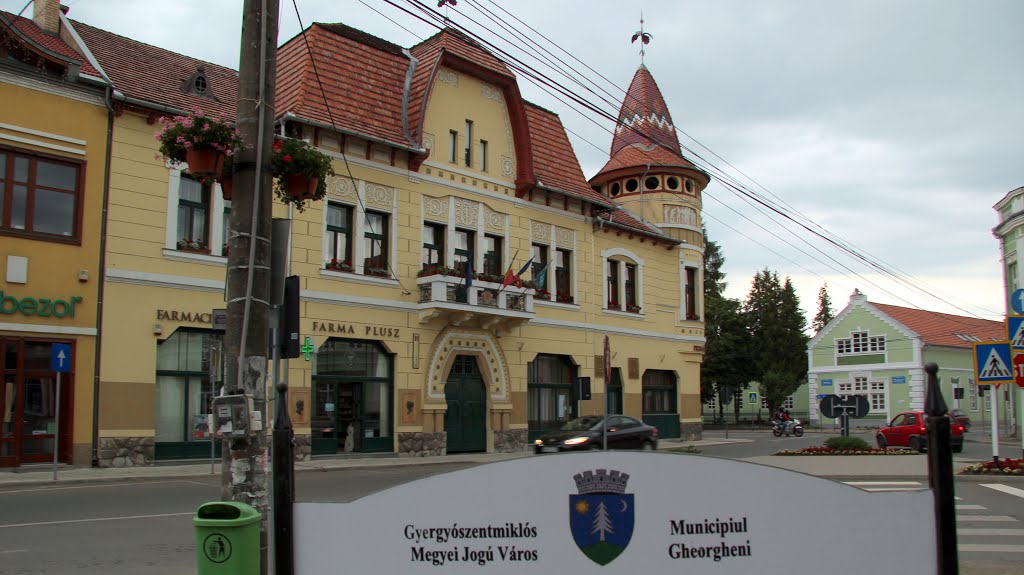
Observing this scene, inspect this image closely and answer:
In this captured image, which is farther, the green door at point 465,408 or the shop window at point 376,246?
the green door at point 465,408

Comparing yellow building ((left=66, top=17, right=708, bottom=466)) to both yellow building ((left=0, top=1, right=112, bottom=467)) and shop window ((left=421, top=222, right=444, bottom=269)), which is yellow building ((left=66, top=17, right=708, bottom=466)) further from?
yellow building ((left=0, top=1, right=112, bottom=467))

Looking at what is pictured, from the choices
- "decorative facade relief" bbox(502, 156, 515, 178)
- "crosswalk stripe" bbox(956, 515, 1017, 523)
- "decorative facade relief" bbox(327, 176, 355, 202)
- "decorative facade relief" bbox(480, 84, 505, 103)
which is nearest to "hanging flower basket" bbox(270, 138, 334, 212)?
"crosswalk stripe" bbox(956, 515, 1017, 523)

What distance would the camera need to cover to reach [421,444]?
25.6 m

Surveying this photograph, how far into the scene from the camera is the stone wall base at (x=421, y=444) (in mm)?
25156

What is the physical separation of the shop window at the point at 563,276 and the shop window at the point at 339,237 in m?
9.10

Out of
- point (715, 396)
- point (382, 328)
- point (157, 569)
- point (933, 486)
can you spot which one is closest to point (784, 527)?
point (933, 486)

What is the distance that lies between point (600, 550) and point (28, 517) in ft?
35.5

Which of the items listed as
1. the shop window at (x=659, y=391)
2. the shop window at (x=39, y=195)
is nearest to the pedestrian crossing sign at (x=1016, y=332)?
the shop window at (x=39, y=195)

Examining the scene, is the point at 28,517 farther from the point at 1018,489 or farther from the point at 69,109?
the point at 1018,489

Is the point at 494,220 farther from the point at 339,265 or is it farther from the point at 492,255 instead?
the point at 339,265

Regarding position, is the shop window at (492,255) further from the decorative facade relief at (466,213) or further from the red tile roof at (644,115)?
the red tile roof at (644,115)

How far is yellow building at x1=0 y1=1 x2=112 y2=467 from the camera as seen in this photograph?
18.4m

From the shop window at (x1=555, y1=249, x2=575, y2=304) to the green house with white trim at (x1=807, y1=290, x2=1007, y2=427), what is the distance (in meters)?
32.3

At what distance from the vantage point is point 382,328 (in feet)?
82.4
